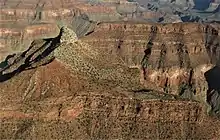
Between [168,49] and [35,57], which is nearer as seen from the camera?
[35,57]

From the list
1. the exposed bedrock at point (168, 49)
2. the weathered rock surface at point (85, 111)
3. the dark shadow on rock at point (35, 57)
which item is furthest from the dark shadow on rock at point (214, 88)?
the weathered rock surface at point (85, 111)

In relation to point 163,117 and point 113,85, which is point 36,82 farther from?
point 163,117

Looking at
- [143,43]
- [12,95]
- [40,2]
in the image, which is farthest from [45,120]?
[40,2]

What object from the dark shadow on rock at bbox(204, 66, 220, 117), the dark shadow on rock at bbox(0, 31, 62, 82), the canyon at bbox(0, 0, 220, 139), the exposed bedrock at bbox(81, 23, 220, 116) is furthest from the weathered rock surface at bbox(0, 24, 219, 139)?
the exposed bedrock at bbox(81, 23, 220, 116)

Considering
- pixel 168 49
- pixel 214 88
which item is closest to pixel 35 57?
pixel 214 88

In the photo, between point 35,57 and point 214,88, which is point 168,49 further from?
point 35,57
